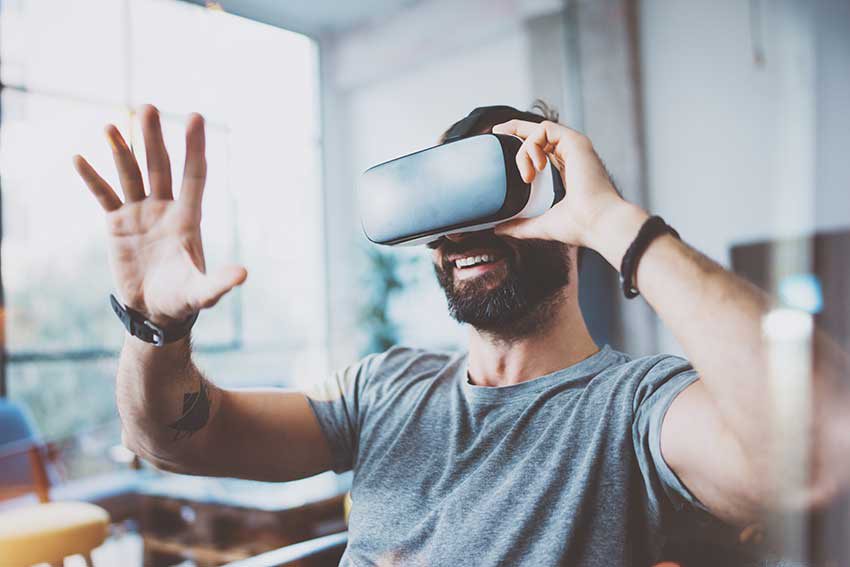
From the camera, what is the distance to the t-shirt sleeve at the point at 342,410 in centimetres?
74

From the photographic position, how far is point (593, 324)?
73cm

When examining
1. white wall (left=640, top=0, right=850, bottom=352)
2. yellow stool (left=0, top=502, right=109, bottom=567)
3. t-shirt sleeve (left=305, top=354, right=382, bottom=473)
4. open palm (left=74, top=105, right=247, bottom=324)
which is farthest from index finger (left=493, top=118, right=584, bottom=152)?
white wall (left=640, top=0, right=850, bottom=352)

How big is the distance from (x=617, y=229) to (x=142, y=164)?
0.33 meters

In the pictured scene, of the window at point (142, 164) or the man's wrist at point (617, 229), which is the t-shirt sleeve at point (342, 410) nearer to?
the window at point (142, 164)

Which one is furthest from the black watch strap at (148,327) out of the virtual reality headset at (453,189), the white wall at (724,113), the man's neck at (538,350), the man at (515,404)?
the white wall at (724,113)

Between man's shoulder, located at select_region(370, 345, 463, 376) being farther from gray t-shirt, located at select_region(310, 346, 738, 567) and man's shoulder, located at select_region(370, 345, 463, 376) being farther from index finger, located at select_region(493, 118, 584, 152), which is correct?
index finger, located at select_region(493, 118, 584, 152)

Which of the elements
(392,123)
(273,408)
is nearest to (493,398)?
(273,408)

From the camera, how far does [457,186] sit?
18.2 inches

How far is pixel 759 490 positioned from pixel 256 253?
91 centimetres

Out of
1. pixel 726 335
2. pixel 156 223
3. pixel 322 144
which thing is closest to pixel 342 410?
pixel 156 223

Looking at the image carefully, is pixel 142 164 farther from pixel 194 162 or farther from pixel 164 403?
pixel 164 403

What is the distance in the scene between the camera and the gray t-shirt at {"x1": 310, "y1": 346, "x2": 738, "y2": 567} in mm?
542

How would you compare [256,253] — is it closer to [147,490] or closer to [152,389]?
[152,389]

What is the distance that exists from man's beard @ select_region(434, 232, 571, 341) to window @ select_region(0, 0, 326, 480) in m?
0.19
